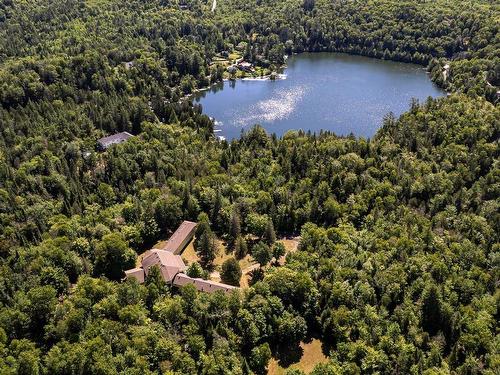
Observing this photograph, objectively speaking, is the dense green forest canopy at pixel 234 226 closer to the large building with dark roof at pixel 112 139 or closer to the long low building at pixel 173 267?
the long low building at pixel 173 267

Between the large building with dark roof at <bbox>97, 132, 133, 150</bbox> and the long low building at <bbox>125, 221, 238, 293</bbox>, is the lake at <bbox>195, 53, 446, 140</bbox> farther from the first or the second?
the long low building at <bbox>125, 221, 238, 293</bbox>

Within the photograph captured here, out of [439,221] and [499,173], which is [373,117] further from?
[439,221]

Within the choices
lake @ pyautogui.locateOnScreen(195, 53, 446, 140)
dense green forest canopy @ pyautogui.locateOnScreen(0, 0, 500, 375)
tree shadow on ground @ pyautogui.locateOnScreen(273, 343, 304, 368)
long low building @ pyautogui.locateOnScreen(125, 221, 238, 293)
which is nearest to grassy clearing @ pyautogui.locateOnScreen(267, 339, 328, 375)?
tree shadow on ground @ pyautogui.locateOnScreen(273, 343, 304, 368)

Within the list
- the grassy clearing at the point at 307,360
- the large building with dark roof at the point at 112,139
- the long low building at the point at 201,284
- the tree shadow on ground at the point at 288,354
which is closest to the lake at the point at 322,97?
the large building with dark roof at the point at 112,139

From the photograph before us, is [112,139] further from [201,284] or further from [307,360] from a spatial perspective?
[307,360]

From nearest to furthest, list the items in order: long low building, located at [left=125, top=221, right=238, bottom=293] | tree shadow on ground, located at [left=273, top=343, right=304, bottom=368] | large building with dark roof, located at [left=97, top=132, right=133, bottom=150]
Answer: tree shadow on ground, located at [left=273, top=343, right=304, bottom=368] → long low building, located at [left=125, top=221, right=238, bottom=293] → large building with dark roof, located at [left=97, top=132, right=133, bottom=150]

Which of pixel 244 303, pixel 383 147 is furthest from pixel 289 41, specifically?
pixel 244 303

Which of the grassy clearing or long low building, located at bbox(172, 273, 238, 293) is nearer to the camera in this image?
the grassy clearing
